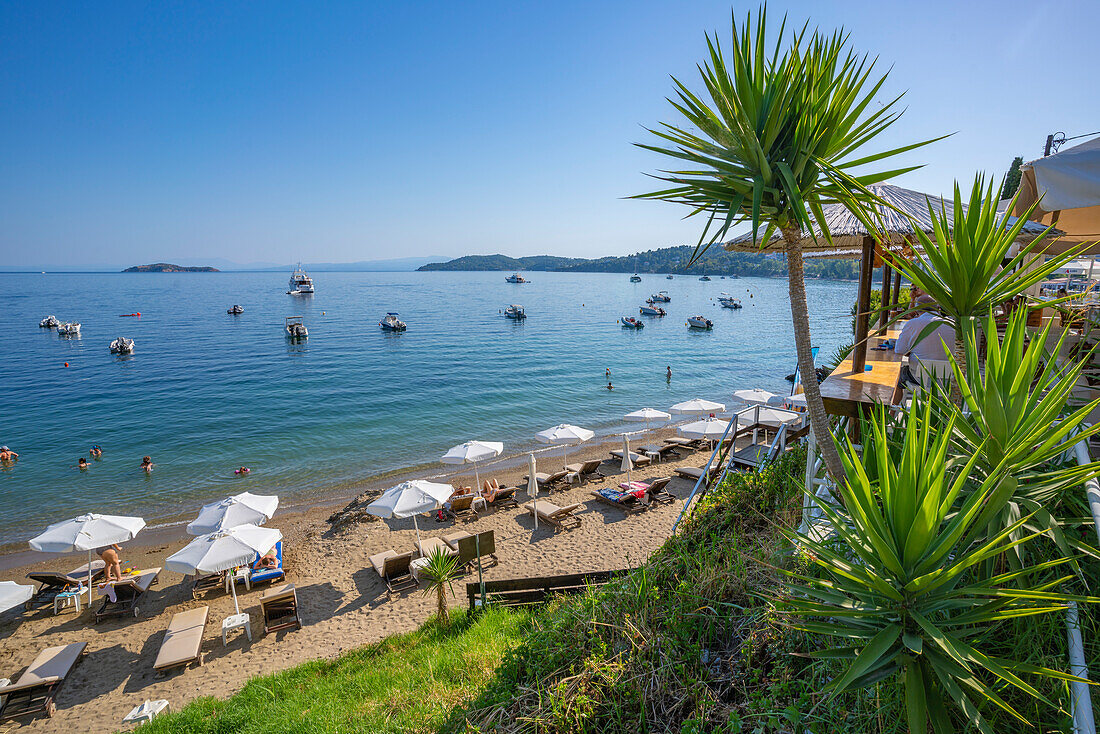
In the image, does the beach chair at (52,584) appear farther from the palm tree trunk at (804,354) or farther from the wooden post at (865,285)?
the wooden post at (865,285)

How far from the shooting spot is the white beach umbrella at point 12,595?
1010cm

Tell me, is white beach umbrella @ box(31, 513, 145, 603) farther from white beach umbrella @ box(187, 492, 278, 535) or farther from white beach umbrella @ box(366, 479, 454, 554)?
white beach umbrella @ box(366, 479, 454, 554)

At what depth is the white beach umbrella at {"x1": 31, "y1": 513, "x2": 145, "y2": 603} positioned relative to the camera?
11461 millimetres

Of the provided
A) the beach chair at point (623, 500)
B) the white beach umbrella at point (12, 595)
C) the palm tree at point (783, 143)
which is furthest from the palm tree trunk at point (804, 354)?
the white beach umbrella at point (12, 595)

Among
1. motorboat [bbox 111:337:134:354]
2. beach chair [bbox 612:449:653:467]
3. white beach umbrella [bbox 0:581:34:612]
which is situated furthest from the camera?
motorboat [bbox 111:337:134:354]

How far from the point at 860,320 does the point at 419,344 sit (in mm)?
54179

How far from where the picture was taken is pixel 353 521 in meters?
15.9

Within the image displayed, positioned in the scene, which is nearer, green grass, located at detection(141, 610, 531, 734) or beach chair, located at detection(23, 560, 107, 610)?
green grass, located at detection(141, 610, 531, 734)

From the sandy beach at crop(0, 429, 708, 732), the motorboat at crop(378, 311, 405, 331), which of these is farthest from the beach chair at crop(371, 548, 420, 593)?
the motorboat at crop(378, 311, 405, 331)

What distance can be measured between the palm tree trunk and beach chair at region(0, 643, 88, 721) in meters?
12.8

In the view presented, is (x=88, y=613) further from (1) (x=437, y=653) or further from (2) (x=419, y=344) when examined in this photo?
(2) (x=419, y=344)

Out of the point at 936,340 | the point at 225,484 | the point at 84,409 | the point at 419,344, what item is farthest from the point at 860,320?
the point at 419,344

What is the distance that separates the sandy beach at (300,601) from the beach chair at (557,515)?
10.7 inches

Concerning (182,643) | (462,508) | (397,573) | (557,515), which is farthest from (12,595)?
(557,515)
